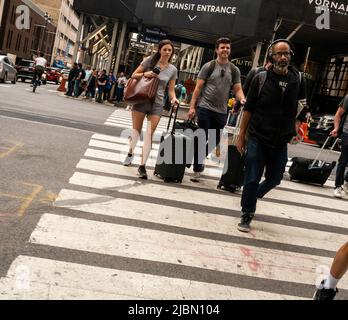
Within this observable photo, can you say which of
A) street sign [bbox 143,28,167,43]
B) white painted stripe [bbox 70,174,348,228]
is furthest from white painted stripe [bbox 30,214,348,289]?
street sign [bbox 143,28,167,43]

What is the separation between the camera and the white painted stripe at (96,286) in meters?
2.87

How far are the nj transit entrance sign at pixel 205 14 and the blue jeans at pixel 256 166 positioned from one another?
1694 centimetres

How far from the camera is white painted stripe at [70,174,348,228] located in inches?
227

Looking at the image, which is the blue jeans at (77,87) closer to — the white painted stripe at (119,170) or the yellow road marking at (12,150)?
the yellow road marking at (12,150)

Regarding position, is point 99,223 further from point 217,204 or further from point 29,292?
point 217,204

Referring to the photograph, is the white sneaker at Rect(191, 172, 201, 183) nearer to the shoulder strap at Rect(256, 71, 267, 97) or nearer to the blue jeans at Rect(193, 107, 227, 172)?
the blue jeans at Rect(193, 107, 227, 172)

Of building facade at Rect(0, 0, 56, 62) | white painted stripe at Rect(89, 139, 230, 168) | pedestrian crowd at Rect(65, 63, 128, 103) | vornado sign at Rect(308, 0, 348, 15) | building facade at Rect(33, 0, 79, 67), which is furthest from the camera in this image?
building facade at Rect(33, 0, 79, 67)

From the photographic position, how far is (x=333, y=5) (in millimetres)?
20656

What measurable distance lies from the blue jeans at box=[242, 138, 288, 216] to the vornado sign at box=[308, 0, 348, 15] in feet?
57.8

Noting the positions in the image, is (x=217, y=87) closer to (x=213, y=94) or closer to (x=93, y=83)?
(x=213, y=94)

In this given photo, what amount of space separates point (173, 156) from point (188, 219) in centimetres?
183

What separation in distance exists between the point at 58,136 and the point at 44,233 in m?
5.30

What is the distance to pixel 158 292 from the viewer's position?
312cm

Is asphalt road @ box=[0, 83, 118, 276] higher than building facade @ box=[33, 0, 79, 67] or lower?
lower
